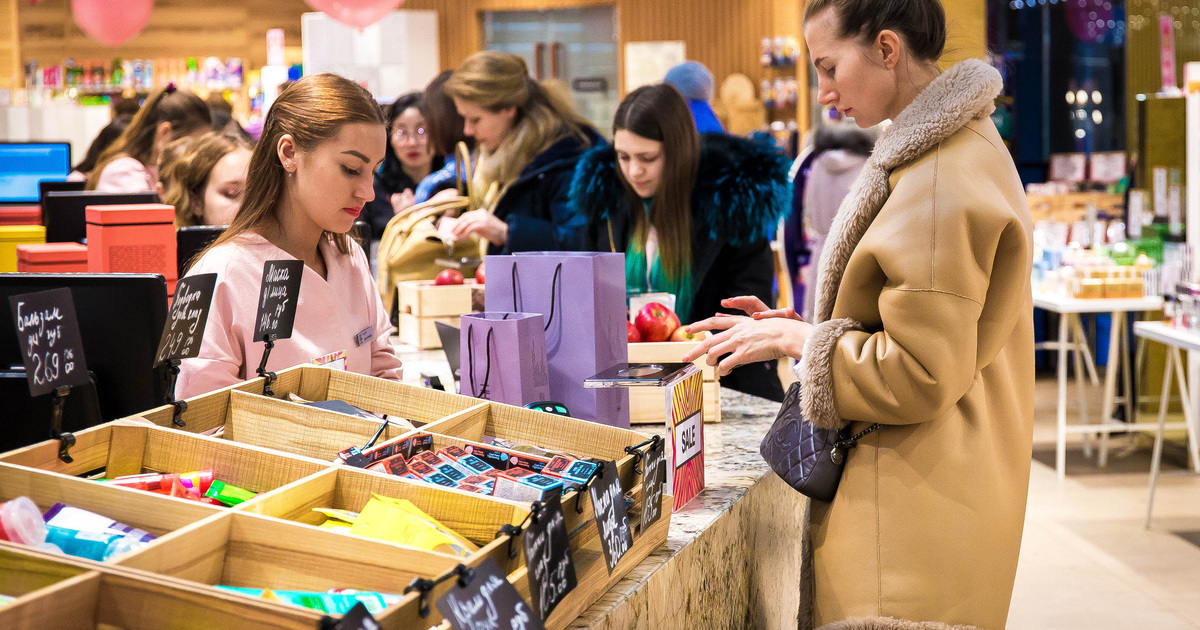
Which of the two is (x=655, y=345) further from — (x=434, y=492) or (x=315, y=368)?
(x=434, y=492)

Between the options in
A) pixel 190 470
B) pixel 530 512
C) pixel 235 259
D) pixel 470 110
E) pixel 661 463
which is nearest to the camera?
pixel 530 512

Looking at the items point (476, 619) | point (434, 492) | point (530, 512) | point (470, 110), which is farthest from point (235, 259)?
point (470, 110)

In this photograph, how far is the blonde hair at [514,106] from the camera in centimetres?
399

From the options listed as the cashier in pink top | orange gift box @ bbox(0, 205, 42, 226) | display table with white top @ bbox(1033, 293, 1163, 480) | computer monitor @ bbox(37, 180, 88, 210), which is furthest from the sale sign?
display table with white top @ bbox(1033, 293, 1163, 480)

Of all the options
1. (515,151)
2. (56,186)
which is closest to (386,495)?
(515,151)

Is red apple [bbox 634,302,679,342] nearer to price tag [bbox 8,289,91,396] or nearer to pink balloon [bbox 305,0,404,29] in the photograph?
price tag [bbox 8,289,91,396]

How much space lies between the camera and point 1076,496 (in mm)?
5355

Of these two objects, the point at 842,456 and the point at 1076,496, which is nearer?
the point at 842,456

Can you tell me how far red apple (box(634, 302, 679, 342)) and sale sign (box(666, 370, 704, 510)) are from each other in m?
0.53

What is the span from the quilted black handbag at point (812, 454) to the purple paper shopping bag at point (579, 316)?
48 cm

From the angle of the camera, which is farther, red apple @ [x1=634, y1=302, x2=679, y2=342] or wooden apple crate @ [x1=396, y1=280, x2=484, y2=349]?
wooden apple crate @ [x1=396, y1=280, x2=484, y2=349]

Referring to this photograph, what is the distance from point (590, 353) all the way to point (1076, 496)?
13.2 feet

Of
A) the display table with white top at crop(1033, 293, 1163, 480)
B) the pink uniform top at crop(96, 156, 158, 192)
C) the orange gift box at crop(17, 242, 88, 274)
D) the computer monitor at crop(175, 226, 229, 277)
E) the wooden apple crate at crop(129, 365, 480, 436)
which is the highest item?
the pink uniform top at crop(96, 156, 158, 192)

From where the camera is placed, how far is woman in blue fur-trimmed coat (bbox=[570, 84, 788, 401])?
3.24 metres
